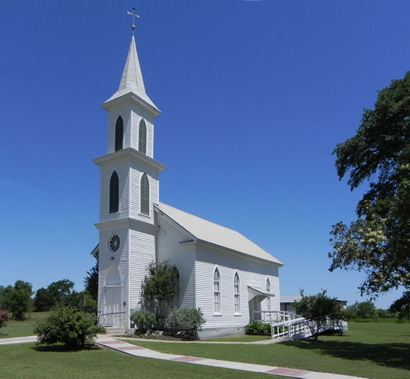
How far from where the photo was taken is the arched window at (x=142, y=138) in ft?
104

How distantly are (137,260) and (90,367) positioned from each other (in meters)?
14.8

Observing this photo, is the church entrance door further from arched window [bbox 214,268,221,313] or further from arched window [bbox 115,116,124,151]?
arched window [bbox 115,116,124,151]

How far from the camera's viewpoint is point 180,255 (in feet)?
99.6

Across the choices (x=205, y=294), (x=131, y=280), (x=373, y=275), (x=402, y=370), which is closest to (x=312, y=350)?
(x=373, y=275)

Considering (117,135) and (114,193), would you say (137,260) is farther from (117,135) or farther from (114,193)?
(117,135)

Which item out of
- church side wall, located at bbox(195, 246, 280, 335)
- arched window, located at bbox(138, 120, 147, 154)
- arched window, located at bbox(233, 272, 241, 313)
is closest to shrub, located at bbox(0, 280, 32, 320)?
church side wall, located at bbox(195, 246, 280, 335)

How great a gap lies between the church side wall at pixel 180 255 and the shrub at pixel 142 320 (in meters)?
2.55

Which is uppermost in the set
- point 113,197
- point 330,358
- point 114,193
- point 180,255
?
point 114,193

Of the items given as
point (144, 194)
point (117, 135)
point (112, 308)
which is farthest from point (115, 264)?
point (117, 135)

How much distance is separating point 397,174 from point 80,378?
1933 centimetres

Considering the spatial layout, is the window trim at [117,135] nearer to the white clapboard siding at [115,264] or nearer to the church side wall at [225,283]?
the white clapboard siding at [115,264]

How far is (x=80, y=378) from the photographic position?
12633 millimetres

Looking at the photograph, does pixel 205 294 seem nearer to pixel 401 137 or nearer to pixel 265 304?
pixel 265 304

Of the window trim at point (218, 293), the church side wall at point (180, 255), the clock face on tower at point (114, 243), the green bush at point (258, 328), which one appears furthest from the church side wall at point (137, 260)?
the green bush at point (258, 328)
